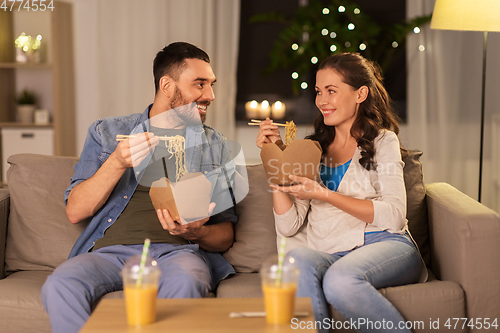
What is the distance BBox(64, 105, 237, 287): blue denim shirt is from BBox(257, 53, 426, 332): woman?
0.24m

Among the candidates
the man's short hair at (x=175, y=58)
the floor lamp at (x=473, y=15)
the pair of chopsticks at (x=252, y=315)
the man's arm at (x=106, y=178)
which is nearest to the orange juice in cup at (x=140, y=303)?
the pair of chopsticks at (x=252, y=315)

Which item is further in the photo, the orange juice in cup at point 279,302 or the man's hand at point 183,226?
the man's hand at point 183,226

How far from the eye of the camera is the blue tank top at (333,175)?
63.9 inches

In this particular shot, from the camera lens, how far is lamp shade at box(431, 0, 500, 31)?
2266mm

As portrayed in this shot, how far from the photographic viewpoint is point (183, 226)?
4.78ft

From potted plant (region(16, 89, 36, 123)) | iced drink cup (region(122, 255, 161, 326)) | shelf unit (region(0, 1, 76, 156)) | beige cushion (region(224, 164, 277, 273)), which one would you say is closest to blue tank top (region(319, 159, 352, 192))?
beige cushion (region(224, 164, 277, 273))

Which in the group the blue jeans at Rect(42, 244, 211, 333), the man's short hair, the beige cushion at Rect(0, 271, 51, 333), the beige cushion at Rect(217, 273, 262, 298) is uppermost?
the man's short hair

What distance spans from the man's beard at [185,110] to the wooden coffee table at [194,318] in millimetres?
865

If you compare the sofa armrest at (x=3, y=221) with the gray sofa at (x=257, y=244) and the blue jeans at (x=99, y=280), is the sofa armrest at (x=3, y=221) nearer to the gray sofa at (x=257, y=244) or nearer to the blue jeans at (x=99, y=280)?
the gray sofa at (x=257, y=244)

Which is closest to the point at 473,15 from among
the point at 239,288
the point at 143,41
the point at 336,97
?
the point at 336,97

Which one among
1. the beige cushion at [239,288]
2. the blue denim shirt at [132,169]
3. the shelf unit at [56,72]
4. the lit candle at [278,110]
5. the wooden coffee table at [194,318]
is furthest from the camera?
the lit candle at [278,110]

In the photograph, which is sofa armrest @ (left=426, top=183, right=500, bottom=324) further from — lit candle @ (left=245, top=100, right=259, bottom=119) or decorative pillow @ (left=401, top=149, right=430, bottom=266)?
lit candle @ (left=245, top=100, right=259, bottom=119)

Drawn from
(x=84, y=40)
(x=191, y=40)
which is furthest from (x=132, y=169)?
(x=84, y=40)

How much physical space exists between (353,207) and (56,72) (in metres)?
2.73
